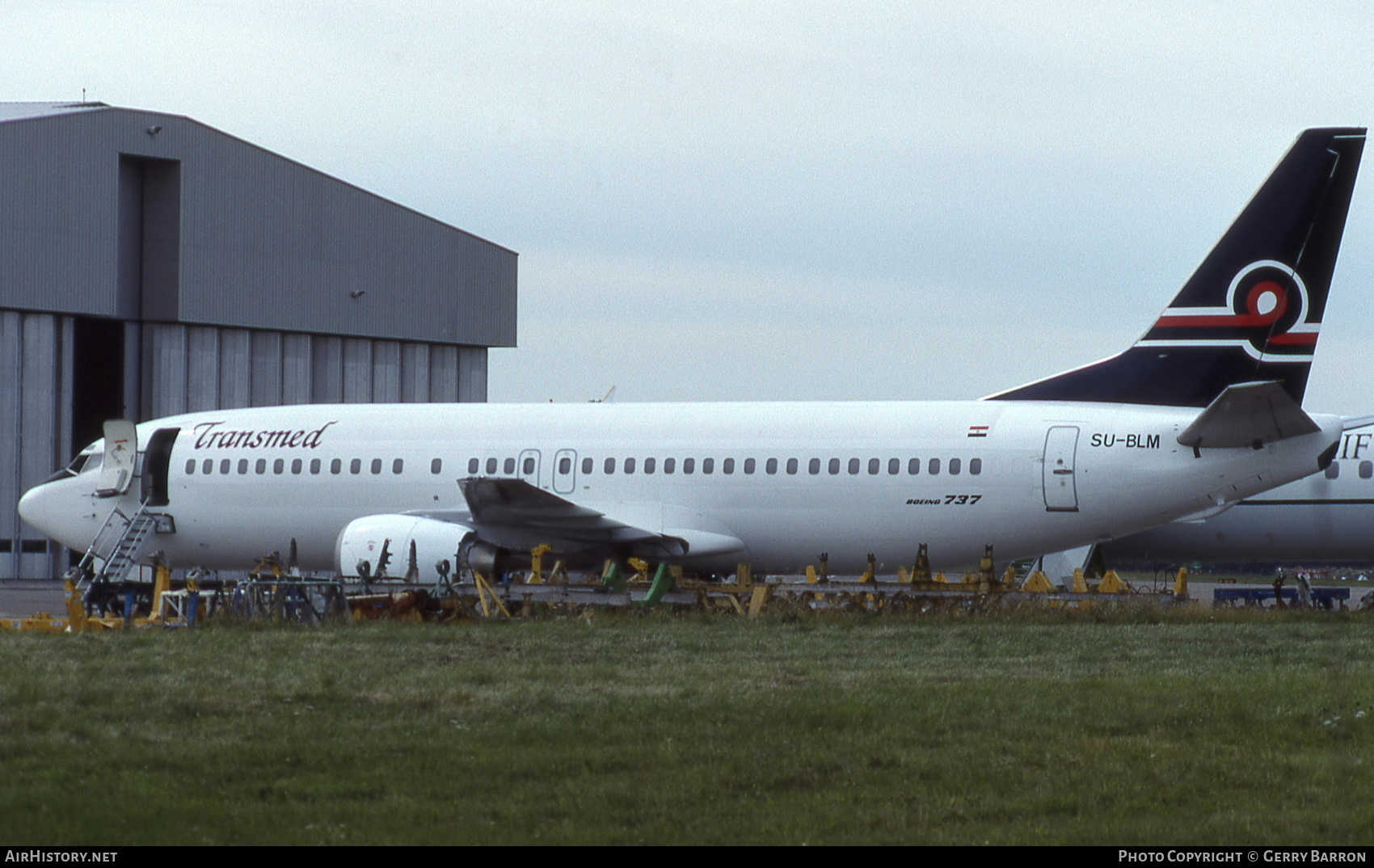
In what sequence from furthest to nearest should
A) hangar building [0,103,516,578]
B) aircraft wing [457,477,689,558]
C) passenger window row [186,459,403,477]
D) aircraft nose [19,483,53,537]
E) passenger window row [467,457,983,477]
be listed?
hangar building [0,103,516,578], aircraft nose [19,483,53,537], passenger window row [186,459,403,477], aircraft wing [457,477,689,558], passenger window row [467,457,983,477]

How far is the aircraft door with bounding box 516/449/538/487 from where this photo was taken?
25688 mm

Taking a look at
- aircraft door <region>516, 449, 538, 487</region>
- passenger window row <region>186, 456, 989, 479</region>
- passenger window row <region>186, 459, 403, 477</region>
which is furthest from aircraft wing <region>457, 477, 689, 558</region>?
passenger window row <region>186, 459, 403, 477</region>

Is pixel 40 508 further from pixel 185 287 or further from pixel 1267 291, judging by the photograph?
pixel 1267 291

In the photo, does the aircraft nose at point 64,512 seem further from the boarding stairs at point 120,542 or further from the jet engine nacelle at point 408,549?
the jet engine nacelle at point 408,549

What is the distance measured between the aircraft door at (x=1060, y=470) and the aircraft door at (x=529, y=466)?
7.99 meters

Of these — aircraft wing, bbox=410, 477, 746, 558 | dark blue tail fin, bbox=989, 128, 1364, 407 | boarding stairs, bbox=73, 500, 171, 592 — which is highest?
dark blue tail fin, bbox=989, 128, 1364, 407

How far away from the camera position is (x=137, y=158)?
3969 cm

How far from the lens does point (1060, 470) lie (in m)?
22.1

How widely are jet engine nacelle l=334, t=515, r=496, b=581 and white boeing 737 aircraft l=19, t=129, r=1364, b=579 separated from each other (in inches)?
1.5

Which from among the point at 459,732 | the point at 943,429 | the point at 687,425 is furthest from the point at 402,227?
the point at 459,732

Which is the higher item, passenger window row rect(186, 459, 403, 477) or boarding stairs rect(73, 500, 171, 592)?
passenger window row rect(186, 459, 403, 477)

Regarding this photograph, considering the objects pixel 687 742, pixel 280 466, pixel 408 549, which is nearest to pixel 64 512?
pixel 280 466

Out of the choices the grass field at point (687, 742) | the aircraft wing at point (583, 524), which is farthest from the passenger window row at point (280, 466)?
the grass field at point (687, 742)

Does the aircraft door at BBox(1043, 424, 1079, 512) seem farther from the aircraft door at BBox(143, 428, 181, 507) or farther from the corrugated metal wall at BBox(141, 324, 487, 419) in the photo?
the corrugated metal wall at BBox(141, 324, 487, 419)
